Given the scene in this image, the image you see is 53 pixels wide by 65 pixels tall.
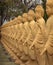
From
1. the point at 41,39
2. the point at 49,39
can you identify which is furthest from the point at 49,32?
the point at 41,39

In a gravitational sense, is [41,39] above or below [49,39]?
below

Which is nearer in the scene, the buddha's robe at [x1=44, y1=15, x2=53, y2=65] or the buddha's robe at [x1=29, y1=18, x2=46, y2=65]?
the buddha's robe at [x1=44, y1=15, x2=53, y2=65]

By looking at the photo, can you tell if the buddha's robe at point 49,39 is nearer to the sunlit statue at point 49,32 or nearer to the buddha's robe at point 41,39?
the sunlit statue at point 49,32

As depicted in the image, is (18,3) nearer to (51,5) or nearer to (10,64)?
(10,64)

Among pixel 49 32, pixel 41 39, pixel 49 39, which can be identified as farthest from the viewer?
pixel 41 39

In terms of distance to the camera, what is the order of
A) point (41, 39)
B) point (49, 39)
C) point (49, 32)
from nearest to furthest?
point (49, 39)
point (49, 32)
point (41, 39)

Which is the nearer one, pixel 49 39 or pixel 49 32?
pixel 49 39

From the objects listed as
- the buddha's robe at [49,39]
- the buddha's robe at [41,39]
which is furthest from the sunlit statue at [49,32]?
the buddha's robe at [41,39]

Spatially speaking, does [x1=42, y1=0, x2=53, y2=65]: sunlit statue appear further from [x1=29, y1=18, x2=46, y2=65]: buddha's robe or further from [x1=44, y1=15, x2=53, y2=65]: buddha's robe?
[x1=29, y1=18, x2=46, y2=65]: buddha's robe

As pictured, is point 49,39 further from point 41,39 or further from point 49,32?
point 41,39

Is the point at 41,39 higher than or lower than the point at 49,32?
lower

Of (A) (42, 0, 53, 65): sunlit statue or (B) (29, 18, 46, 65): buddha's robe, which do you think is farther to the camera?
(B) (29, 18, 46, 65): buddha's robe

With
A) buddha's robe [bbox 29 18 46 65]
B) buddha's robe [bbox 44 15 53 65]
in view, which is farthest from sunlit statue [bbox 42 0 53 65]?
buddha's robe [bbox 29 18 46 65]

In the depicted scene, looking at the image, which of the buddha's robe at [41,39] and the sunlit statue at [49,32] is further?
the buddha's robe at [41,39]
